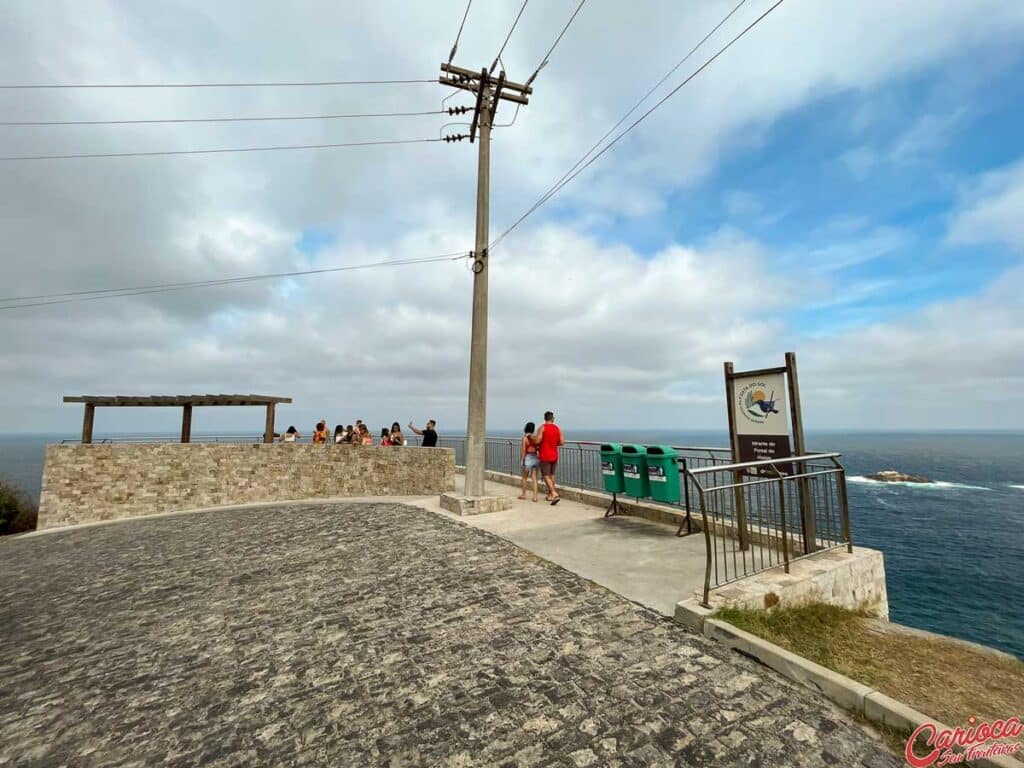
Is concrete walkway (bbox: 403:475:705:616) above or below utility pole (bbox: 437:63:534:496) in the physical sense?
below

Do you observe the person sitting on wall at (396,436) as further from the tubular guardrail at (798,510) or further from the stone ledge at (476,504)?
the tubular guardrail at (798,510)

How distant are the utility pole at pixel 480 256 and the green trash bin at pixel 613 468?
247cm

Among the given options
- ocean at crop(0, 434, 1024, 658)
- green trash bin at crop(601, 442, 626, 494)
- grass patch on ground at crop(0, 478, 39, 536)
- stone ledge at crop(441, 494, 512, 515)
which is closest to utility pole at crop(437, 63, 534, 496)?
stone ledge at crop(441, 494, 512, 515)

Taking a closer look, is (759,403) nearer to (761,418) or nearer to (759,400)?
(759,400)

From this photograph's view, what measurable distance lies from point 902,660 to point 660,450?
4.06m

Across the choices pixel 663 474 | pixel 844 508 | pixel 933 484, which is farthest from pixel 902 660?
pixel 933 484

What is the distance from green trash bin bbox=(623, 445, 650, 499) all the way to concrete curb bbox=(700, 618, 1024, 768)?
3.65m

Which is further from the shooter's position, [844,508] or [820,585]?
[844,508]

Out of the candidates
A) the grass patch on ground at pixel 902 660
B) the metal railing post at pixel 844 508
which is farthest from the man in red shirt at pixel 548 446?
the grass patch on ground at pixel 902 660

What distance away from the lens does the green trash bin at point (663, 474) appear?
7.22 meters

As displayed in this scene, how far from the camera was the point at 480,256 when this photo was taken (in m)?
9.98

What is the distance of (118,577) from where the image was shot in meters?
6.73

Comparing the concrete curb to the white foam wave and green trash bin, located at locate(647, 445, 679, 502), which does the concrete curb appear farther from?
the white foam wave

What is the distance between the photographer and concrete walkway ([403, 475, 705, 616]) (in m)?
4.94
